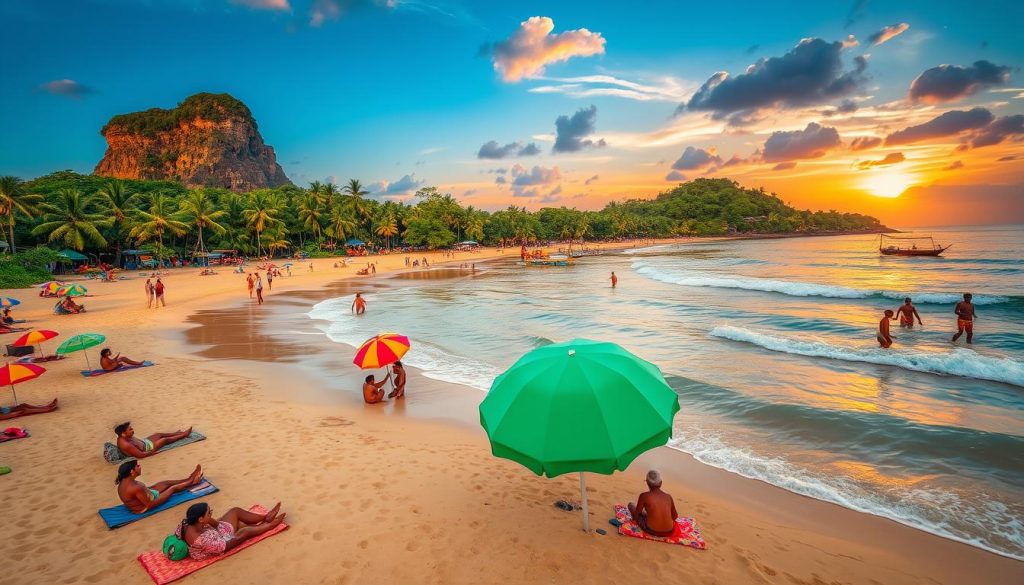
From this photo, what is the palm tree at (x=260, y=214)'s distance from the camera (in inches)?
2338

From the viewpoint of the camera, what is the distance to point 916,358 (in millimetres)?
12320

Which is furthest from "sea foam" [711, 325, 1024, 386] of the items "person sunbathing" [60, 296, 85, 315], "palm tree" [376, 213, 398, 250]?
"palm tree" [376, 213, 398, 250]

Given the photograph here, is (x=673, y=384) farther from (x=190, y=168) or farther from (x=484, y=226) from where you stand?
(x=190, y=168)

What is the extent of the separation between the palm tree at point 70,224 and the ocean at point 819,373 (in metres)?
34.3

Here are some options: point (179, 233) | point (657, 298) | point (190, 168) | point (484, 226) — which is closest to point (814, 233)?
point (484, 226)

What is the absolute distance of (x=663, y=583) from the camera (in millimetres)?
4383

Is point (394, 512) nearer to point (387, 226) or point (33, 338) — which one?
point (33, 338)

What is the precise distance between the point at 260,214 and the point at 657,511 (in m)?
65.0

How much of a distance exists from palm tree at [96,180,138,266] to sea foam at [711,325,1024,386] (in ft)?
193

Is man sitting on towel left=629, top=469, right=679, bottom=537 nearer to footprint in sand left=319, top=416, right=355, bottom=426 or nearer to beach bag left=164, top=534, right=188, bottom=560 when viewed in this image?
beach bag left=164, top=534, right=188, bottom=560

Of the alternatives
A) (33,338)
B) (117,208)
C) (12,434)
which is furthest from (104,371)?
(117,208)

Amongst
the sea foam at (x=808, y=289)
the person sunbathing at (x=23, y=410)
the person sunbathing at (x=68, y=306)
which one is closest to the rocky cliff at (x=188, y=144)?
the person sunbathing at (x=68, y=306)

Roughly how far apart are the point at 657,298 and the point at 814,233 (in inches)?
7716

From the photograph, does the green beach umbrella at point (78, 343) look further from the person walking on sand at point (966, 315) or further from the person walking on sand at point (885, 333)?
the person walking on sand at point (966, 315)
